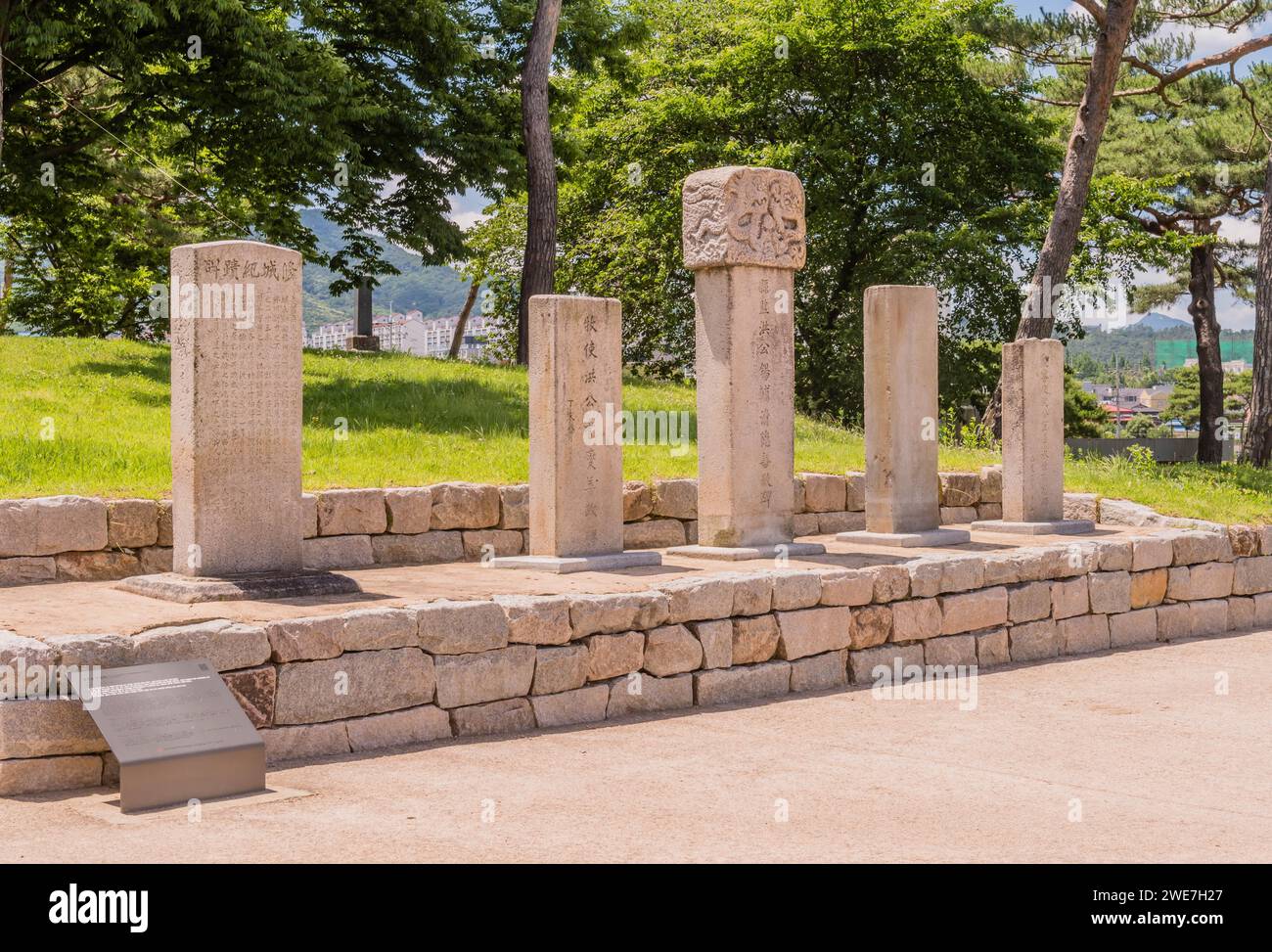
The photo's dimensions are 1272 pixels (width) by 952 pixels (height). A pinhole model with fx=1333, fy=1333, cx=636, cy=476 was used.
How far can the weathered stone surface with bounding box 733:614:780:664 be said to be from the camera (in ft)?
27.7

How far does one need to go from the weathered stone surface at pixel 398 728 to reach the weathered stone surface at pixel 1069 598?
17.9 feet

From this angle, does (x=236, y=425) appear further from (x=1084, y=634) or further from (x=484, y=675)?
(x=1084, y=634)

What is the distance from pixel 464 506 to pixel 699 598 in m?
2.63

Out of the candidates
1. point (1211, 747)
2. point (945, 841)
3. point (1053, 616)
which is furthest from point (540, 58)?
point (945, 841)

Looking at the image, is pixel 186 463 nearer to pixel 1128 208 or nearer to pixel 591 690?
pixel 591 690

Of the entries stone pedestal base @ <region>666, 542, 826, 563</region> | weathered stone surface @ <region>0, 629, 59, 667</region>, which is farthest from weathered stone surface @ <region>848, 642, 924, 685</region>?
weathered stone surface @ <region>0, 629, 59, 667</region>

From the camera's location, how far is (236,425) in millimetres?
7543

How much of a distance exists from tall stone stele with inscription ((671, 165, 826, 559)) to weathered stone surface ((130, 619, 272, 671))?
411 cm

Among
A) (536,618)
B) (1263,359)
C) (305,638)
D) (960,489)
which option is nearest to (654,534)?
(536,618)

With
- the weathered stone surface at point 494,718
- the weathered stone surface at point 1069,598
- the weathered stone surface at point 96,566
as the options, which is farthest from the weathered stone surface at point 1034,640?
the weathered stone surface at point 96,566

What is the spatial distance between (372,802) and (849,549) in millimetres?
5700

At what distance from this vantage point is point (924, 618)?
9.51m

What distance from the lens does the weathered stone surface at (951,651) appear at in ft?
31.3

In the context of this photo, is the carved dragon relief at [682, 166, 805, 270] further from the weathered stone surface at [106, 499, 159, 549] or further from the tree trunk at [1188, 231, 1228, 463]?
the tree trunk at [1188, 231, 1228, 463]
